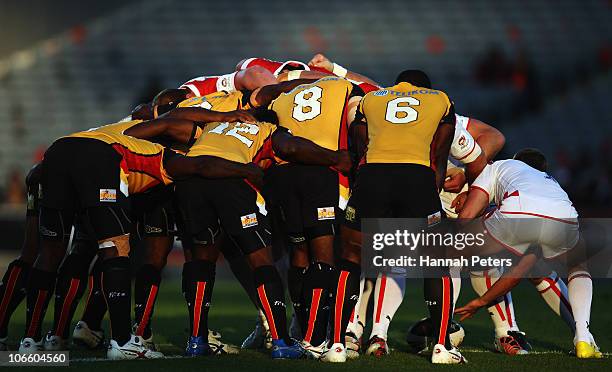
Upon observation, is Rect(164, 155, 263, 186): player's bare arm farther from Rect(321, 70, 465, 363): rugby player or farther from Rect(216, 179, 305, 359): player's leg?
Rect(321, 70, 465, 363): rugby player

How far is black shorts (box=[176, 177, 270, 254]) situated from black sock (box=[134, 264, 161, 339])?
0.70 meters

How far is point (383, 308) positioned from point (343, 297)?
858mm

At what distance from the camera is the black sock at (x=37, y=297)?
26.5ft

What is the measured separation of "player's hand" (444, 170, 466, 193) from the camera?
899cm

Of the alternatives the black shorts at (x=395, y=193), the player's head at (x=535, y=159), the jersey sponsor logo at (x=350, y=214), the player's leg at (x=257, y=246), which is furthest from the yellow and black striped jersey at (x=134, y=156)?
the player's head at (x=535, y=159)

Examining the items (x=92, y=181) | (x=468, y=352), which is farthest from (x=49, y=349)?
(x=468, y=352)

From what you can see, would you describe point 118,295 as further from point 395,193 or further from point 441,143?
point 441,143

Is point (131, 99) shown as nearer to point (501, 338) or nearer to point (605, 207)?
point (605, 207)

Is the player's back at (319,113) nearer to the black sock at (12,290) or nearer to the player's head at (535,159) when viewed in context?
the player's head at (535,159)

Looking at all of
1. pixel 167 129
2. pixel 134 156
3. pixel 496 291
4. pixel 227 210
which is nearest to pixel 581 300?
pixel 496 291

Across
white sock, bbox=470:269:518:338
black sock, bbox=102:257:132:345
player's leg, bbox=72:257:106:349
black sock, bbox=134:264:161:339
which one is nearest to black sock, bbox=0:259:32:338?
player's leg, bbox=72:257:106:349

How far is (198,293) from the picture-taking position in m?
7.84

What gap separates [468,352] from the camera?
326 inches

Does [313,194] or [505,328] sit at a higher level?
[313,194]
